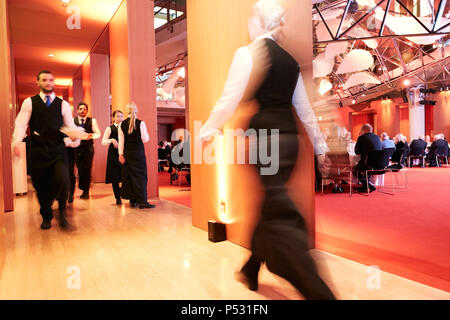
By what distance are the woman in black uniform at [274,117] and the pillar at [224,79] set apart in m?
0.63

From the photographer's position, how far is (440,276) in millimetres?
2377

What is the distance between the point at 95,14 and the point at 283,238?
756cm

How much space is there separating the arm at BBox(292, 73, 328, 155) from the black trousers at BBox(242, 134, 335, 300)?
22cm

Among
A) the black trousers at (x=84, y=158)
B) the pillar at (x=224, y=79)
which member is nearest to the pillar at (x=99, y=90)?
the black trousers at (x=84, y=158)

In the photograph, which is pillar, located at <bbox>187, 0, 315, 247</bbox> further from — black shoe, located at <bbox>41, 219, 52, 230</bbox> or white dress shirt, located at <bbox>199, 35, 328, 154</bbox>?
black shoe, located at <bbox>41, 219, 52, 230</bbox>

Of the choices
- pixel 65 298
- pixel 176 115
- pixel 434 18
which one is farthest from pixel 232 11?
pixel 176 115

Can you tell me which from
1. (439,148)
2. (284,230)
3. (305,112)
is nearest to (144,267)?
(284,230)

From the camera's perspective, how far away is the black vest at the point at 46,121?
11.6ft

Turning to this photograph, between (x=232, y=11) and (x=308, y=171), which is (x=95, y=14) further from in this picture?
(x=308, y=171)

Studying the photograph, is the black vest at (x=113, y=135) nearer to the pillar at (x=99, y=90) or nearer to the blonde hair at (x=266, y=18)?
→ the pillar at (x=99, y=90)

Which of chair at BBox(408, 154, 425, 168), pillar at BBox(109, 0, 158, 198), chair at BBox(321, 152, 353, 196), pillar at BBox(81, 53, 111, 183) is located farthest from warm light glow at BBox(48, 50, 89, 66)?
chair at BBox(408, 154, 425, 168)

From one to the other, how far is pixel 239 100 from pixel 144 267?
1.70 metres

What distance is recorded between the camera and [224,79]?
3.40 m

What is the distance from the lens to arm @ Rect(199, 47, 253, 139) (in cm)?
164
